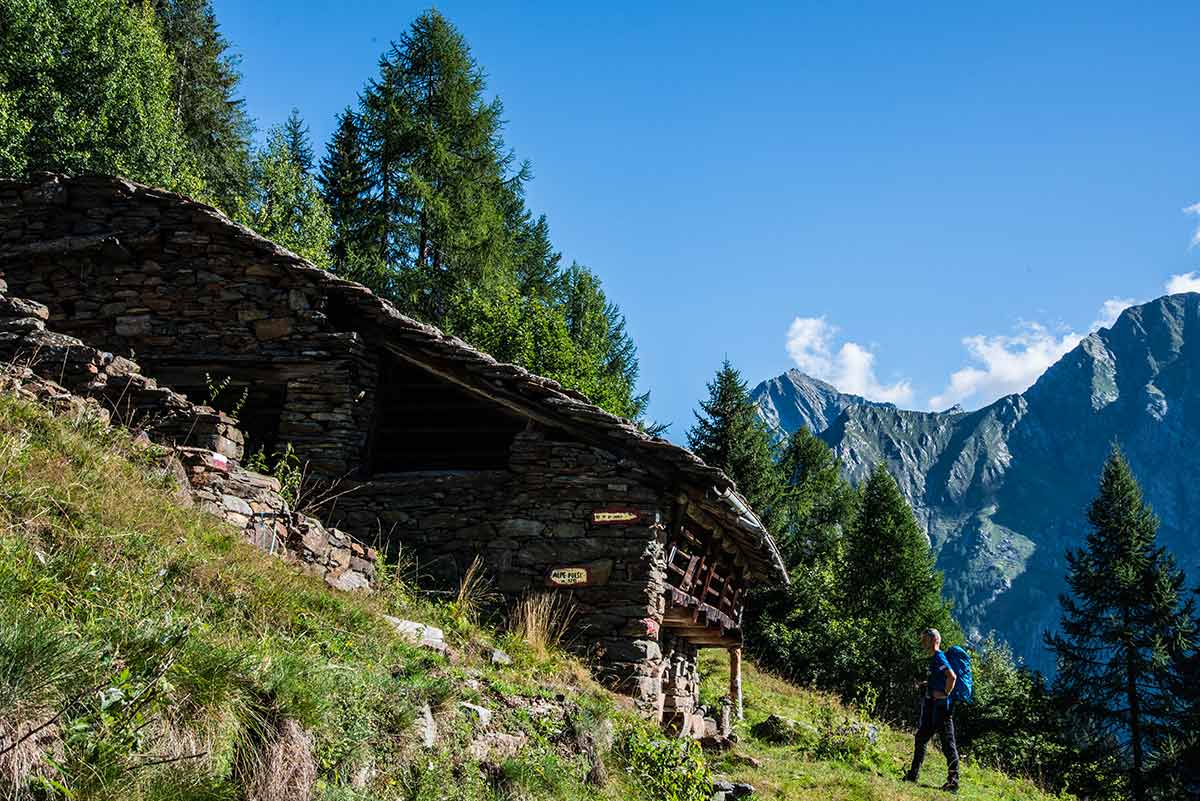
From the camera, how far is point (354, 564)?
8.12m

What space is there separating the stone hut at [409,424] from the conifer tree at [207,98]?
12128mm

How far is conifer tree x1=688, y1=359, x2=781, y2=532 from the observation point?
28125 millimetres

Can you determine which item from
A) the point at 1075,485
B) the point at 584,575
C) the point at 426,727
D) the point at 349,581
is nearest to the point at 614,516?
the point at 584,575

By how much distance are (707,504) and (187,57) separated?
2467 centimetres

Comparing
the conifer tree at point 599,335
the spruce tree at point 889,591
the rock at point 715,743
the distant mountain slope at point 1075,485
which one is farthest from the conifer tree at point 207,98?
the distant mountain slope at point 1075,485

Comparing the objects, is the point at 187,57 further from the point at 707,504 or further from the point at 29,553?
the point at 29,553

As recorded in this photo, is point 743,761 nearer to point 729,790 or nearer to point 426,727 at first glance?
point 729,790

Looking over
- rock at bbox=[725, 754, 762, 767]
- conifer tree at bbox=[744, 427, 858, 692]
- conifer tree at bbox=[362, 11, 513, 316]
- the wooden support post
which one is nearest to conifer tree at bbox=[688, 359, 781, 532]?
conifer tree at bbox=[744, 427, 858, 692]

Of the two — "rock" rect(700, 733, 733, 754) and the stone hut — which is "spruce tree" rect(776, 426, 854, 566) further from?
the stone hut

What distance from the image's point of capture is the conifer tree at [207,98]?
23875 mm

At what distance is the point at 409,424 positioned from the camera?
40.9 ft

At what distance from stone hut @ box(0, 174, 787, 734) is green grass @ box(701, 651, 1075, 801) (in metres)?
1.38

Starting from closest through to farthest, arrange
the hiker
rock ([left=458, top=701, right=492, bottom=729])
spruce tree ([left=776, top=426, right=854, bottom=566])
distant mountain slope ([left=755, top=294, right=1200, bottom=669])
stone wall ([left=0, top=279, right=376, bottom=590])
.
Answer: rock ([left=458, top=701, right=492, bottom=729]) < stone wall ([left=0, top=279, right=376, bottom=590]) < the hiker < spruce tree ([left=776, top=426, right=854, bottom=566]) < distant mountain slope ([left=755, top=294, right=1200, bottom=669])

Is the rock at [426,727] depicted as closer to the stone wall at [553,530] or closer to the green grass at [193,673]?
the green grass at [193,673]
